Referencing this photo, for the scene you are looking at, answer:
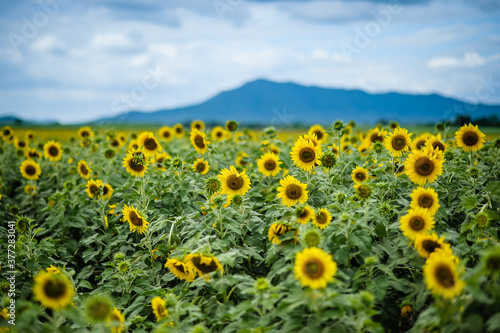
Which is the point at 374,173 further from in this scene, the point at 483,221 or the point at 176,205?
the point at 176,205

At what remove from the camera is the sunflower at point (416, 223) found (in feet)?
9.64

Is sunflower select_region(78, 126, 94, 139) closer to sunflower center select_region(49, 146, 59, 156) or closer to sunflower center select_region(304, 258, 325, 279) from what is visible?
sunflower center select_region(49, 146, 59, 156)

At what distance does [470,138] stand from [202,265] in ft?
13.1

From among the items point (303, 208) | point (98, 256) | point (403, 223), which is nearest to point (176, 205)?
point (98, 256)

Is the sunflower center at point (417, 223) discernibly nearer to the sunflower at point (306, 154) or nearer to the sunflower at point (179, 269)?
the sunflower at point (306, 154)

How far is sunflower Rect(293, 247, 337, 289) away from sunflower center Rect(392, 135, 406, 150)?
265 centimetres

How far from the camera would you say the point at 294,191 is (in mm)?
3705

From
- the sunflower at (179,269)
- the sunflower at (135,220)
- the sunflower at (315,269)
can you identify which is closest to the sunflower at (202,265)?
the sunflower at (179,269)

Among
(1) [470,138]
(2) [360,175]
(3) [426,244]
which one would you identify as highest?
(1) [470,138]

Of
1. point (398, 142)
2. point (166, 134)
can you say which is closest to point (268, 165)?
point (398, 142)

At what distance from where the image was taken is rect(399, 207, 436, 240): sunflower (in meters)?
2.94

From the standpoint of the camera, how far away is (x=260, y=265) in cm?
393

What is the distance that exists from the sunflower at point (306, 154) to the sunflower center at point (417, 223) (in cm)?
145

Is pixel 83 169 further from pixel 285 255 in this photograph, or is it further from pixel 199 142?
pixel 285 255
